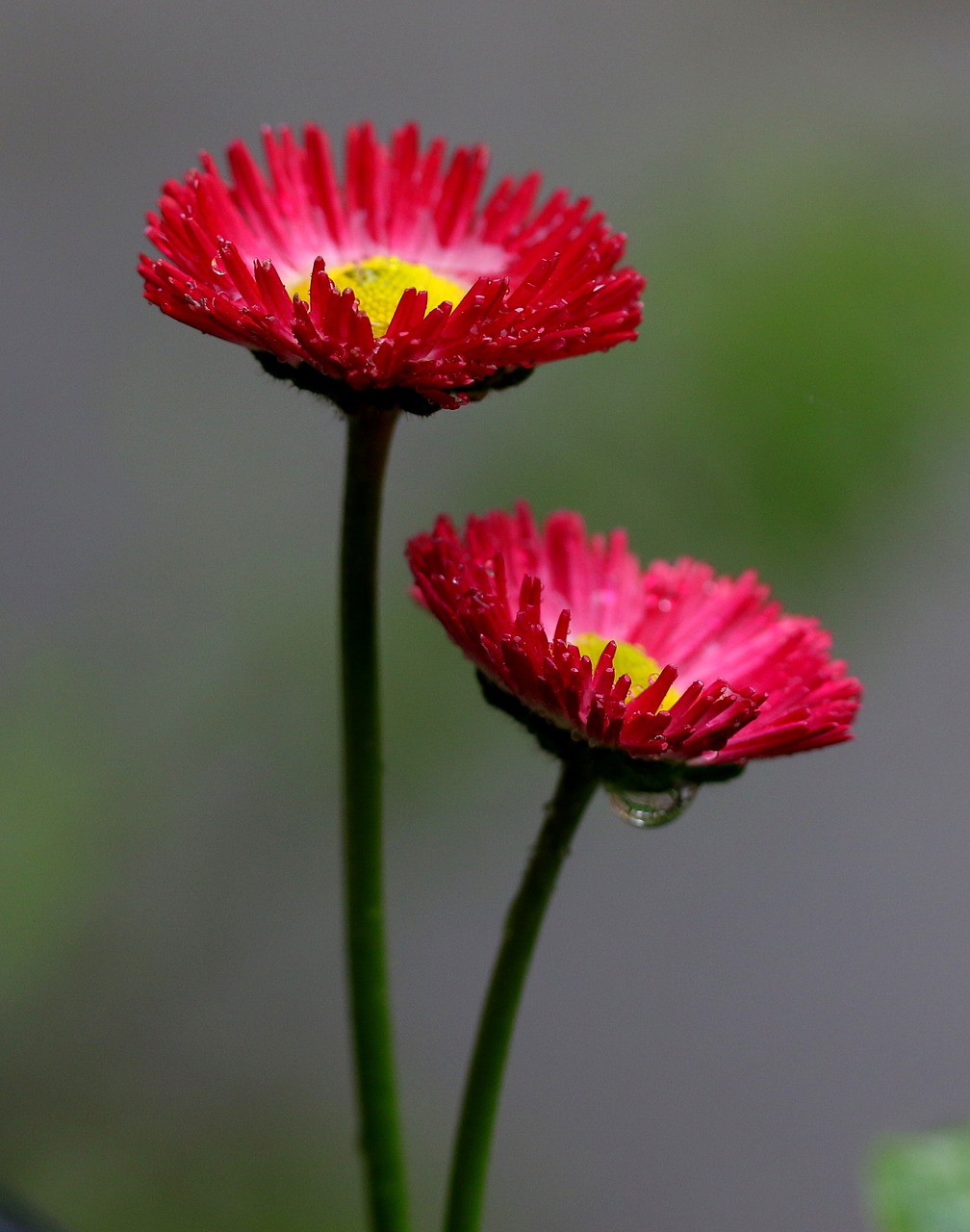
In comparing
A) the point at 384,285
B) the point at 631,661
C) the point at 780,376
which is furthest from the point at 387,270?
the point at 780,376

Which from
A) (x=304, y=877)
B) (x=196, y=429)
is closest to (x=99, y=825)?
(x=304, y=877)

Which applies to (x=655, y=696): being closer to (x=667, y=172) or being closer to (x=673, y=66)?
(x=667, y=172)

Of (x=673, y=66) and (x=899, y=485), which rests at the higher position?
(x=673, y=66)

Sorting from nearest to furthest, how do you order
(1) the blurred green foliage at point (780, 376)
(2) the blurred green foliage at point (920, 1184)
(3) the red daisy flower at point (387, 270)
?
(3) the red daisy flower at point (387, 270), (2) the blurred green foliage at point (920, 1184), (1) the blurred green foliage at point (780, 376)

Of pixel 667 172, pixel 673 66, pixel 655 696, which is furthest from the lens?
pixel 673 66

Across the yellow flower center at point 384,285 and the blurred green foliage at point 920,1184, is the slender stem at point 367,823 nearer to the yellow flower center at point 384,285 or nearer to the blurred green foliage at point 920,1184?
the yellow flower center at point 384,285

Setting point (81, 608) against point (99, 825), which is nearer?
point (99, 825)

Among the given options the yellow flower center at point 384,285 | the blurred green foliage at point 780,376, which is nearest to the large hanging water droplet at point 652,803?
the yellow flower center at point 384,285
